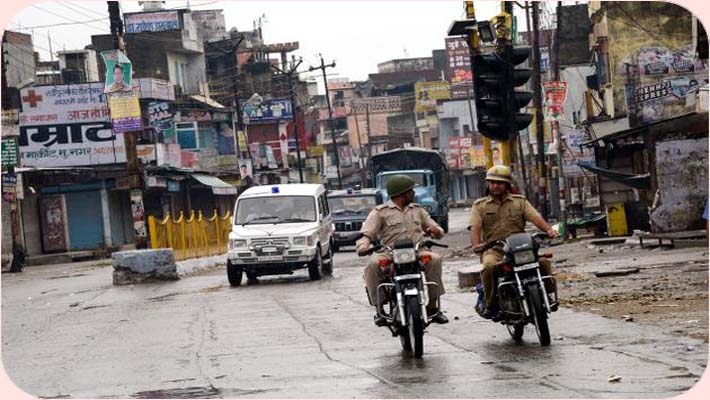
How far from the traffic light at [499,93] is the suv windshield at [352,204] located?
26.8m

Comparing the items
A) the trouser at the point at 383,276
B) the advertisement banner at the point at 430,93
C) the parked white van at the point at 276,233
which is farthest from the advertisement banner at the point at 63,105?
the advertisement banner at the point at 430,93

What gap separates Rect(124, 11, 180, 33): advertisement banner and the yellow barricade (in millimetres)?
31759

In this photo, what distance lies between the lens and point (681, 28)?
44812 millimetres

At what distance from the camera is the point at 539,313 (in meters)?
11.0

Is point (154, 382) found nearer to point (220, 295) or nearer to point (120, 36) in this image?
point (220, 295)

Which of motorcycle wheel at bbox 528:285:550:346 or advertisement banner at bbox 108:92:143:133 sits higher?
advertisement banner at bbox 108:92:143:133

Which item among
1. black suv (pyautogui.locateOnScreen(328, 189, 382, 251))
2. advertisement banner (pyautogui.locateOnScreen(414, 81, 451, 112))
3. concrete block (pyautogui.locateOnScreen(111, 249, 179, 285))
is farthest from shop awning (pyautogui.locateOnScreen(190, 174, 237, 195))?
advertisement banner (pyautogui.locateOnScreen(414, 81, 451, 112))

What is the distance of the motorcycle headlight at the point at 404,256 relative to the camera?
11.0 m

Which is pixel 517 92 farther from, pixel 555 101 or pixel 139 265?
pixel 555 101

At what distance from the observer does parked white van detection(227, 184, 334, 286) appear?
24.8 meters

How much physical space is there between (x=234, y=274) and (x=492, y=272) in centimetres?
1390

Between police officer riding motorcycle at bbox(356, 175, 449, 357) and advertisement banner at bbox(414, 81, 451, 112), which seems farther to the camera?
advertisement banner at bbox(414, 81, 451, 112)

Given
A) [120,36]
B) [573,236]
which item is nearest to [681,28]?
[573,236]

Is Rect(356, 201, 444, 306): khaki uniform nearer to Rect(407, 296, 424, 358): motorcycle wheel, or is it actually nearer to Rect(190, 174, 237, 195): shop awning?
Rect(407, 296, 424, 358): motorcycle wheel
